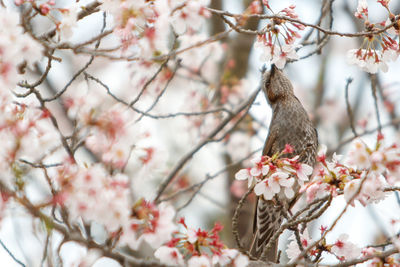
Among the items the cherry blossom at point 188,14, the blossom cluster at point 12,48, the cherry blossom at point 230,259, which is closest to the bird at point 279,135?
the cherry blossom at point 230,259

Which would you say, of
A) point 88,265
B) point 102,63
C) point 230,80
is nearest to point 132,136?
point 88,265

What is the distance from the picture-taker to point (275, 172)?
290 cm

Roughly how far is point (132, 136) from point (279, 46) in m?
1.20

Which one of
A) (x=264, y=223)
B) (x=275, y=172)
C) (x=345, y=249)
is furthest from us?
(x=264, y=223)

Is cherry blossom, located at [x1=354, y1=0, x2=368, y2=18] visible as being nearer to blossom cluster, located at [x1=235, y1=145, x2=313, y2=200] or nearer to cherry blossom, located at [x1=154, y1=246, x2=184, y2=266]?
blossom cluster, located at [x1=235, y1=145, x2=313, y2=200]

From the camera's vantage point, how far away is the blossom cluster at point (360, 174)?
2275 millimetres

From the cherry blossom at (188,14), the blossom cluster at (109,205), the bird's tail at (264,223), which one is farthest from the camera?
the bird's tail at (264,223)

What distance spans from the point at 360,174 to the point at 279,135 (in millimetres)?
2470

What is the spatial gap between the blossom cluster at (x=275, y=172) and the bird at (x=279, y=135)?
5.84ft

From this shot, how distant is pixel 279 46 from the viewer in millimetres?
3156

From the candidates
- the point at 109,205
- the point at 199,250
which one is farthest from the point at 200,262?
the point at 109,205

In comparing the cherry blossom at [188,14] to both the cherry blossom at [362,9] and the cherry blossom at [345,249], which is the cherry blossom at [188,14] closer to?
the cherry blossom at [362,9]

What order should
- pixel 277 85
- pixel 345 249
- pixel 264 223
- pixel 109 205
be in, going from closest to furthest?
1. pixel 109 205
2. pixel 345 249
3. pixel 264 223
4. pixel 277 85

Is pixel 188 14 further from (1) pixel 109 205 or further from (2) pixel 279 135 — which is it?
(2) pixel 279 135
